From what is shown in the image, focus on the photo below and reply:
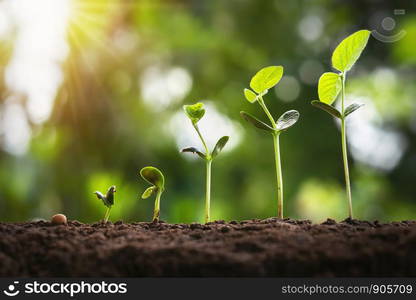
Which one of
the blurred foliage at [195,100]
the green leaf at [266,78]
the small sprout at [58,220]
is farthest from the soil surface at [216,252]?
the blurred foliage at [195,100]

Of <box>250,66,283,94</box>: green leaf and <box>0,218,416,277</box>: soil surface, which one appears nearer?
<box>0,218,416,277</box>: soil surface

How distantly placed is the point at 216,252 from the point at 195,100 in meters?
2.46

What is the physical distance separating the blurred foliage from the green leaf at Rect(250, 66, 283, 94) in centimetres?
160

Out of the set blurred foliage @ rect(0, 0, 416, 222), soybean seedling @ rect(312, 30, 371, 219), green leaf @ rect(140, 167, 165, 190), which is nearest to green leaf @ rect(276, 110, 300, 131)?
soybean seedling @ rect(312, 30, 371, 219)

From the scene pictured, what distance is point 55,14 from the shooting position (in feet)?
7.38

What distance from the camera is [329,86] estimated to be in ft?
2.00

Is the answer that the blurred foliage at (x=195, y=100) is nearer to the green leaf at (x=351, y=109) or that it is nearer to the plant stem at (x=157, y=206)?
the plant stem at (x=157, y=206)

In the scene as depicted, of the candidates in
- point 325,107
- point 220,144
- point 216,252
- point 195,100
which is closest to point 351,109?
point 325,107

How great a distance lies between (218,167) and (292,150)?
0.48m

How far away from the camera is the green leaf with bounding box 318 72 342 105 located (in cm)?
60

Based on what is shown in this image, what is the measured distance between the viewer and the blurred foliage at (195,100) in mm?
2297

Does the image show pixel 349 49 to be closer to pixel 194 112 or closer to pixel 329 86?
pixel 329 86

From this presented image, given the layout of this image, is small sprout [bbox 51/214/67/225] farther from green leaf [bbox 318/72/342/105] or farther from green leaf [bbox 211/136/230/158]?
green leaf [bbox 318/72/342/105]

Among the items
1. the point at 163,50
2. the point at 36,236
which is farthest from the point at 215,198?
the point at 36,236
